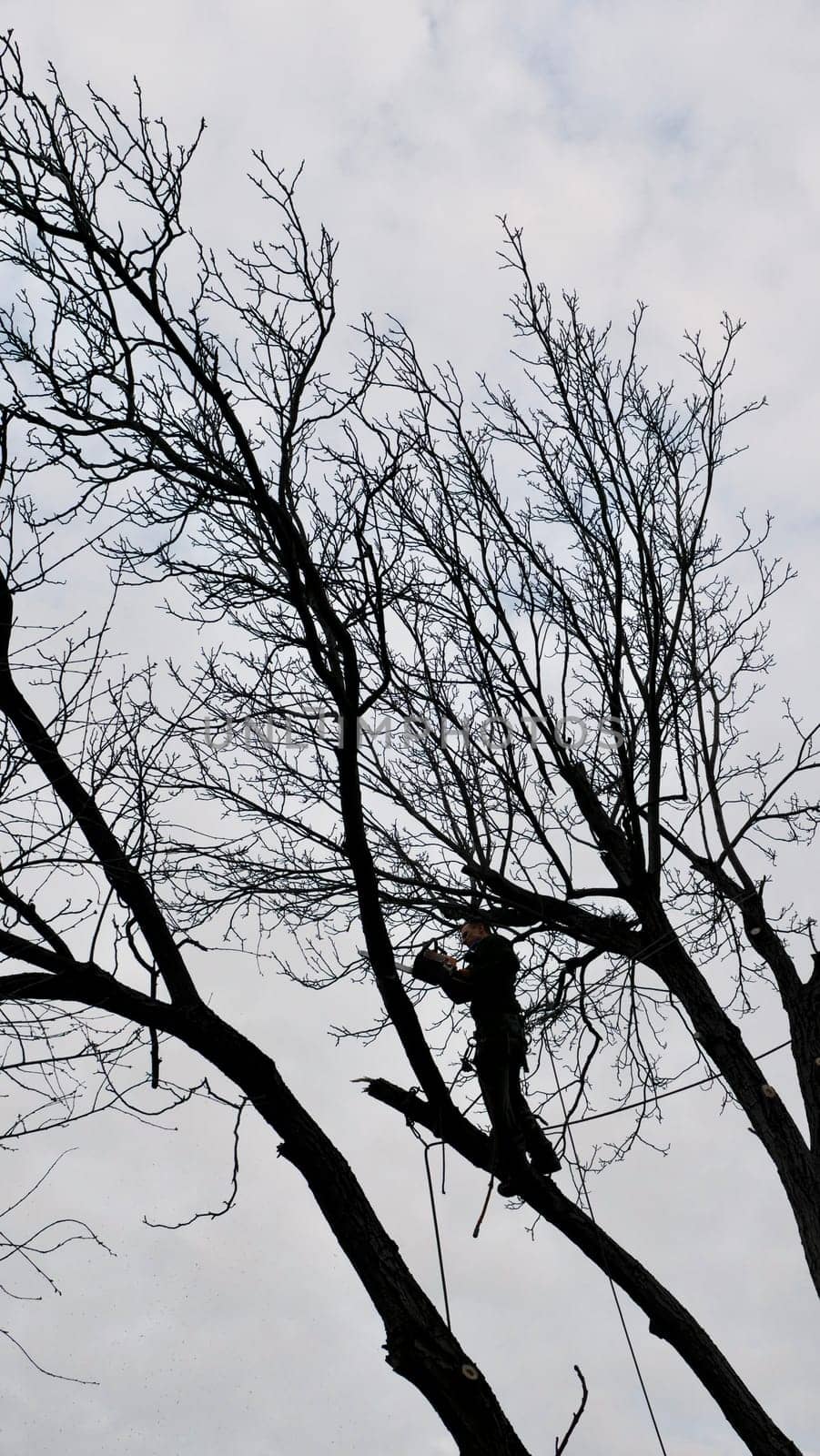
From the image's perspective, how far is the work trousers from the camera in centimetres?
497

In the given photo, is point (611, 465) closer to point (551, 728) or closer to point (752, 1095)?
point (551, 728)

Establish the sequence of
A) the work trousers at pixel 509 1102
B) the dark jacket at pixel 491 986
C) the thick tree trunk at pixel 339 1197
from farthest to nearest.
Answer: the dark jacket at pixel 491 986
the work trousers at pixel 509 1102
the thick tree trunk at pixel 339 1197

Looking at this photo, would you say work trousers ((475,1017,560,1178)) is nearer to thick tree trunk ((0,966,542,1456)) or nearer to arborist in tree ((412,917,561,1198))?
arborist in tree ((412,917,561,1198))

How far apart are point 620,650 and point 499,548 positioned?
109 cm

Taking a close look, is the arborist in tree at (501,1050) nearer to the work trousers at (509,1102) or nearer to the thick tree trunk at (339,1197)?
the work trousers at (509,1102)

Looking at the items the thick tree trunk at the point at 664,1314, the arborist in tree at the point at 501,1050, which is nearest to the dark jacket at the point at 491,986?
the arborist in tree at the point at 501,1050

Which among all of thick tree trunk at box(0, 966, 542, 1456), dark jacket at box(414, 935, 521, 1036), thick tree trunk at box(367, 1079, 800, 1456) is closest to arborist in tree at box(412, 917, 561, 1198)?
dark jacket at box(414, 935, 521, 1036)

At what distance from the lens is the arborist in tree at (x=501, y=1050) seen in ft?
16.4

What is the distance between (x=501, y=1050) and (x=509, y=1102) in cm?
22

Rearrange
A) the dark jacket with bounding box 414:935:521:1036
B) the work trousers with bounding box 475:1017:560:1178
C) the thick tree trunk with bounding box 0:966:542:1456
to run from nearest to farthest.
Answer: the thick tree trunk with bounding box 0:966:542:1456 → the work trousers with bounding box 475:1017:560:1178 → the dark jacket with bounding box 414:935:521:1036

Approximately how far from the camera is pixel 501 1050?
16.6 feet

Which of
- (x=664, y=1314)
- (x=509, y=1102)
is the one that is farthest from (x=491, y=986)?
(x=664, y=1314)

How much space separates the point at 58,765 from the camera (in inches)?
169

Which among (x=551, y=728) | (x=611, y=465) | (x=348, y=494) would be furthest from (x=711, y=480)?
(x=348, y=494)
